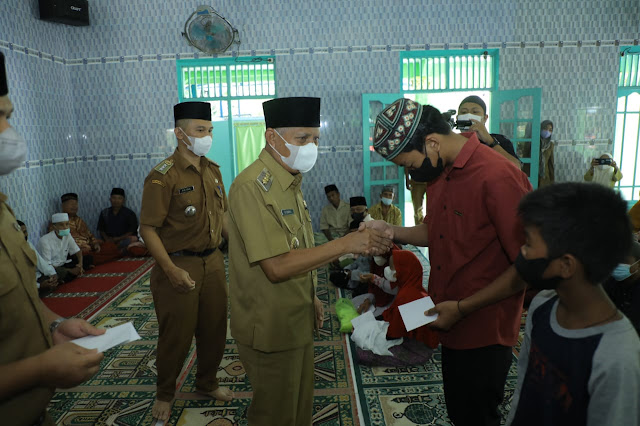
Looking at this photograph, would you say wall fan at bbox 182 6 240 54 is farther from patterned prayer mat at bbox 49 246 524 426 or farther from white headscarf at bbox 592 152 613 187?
white headscarf at bbox 592 152 613 187

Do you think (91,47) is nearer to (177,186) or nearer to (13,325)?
(177,186)

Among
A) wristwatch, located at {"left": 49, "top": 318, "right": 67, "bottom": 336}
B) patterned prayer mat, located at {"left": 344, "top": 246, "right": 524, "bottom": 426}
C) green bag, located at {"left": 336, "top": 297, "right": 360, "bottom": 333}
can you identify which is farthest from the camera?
green bag, located at {"left": 336, "top": 297, "right": 360, "bottom": 333}

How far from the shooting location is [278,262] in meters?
1.69

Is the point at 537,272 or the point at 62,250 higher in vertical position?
the point at 537,272

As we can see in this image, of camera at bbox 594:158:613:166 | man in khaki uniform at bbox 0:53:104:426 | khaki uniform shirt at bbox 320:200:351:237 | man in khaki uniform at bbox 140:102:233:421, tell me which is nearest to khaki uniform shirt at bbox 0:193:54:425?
man in khaki uniform at bbox 0:53:104:426

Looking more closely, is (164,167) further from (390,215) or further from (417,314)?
(390,215)

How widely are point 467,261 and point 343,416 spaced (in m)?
1.50

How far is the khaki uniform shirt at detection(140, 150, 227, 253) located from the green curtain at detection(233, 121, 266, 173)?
5854mm

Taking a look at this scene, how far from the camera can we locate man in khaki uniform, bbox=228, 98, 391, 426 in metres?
1.70

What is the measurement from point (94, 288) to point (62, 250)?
880 mm

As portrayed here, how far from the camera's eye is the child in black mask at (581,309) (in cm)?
107

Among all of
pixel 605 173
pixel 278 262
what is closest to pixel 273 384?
pixel 278 262

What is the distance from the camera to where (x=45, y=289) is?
4.98m

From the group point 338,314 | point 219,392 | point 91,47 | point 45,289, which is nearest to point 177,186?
point 219,392
